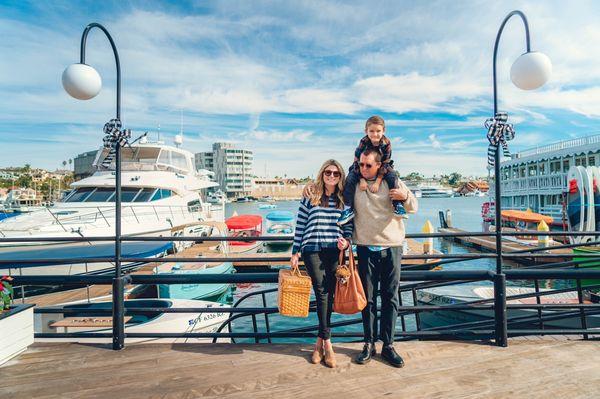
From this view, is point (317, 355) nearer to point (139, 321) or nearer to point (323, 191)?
point (323, 191)

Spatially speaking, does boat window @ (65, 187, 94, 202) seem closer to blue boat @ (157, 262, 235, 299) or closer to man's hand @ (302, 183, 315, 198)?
blue boat @ (157, 262, 235, 299)

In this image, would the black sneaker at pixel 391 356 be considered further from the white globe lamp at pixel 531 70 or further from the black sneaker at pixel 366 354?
the white globe lamp at pixel 531 70

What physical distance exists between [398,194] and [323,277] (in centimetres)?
99

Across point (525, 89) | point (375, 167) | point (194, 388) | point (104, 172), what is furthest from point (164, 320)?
point (104, 172)

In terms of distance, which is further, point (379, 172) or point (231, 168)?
point (231, 168)

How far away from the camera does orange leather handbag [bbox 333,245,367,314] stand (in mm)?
3084

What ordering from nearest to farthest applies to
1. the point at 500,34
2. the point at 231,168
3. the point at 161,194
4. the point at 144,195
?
the point at 500,34 < the point at 144,195 < the point at 161,194 < the point at 231,168

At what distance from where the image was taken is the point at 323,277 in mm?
3232

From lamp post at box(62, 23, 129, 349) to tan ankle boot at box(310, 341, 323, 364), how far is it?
189 cm

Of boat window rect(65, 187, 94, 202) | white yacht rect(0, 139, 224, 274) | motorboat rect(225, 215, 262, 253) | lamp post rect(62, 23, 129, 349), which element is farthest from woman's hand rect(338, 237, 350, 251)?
motorboat rect(225, 215, 262, 253)

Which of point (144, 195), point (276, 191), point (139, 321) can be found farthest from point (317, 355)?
point (276, 191)

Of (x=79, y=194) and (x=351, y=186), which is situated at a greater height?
(x=79, y=194)

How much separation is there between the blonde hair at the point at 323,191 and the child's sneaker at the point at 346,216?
7 cm

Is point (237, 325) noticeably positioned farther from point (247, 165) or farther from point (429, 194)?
point (429, 194)
